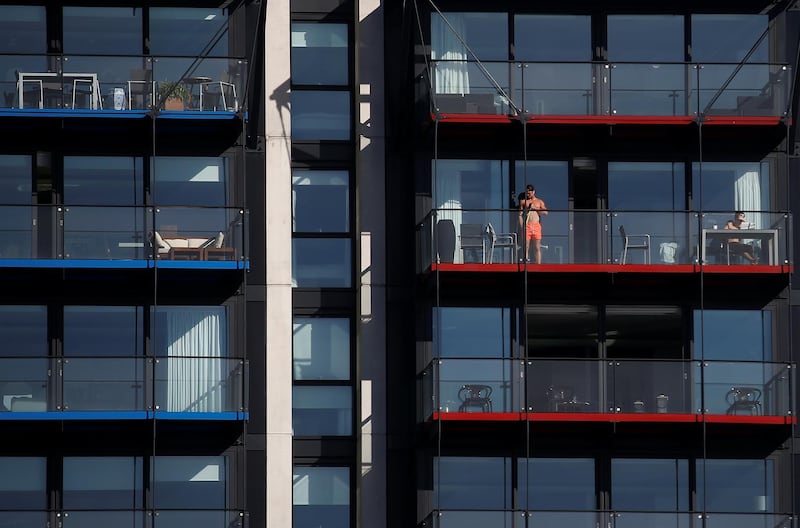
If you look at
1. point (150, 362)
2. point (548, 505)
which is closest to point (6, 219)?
point (150, 362)


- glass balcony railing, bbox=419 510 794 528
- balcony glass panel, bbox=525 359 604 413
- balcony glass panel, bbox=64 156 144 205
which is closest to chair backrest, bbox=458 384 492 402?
balcony glass panel, bbox=525 359 604 413

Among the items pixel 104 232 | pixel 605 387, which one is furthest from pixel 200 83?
pixel 605 387

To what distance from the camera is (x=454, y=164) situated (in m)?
40.5

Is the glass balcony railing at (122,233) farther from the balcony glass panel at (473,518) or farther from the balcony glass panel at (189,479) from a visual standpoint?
the balcony glass panel at (473,518)

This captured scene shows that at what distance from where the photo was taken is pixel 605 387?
128 ft

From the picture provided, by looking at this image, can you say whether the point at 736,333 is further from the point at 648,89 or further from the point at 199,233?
the point at 199,233

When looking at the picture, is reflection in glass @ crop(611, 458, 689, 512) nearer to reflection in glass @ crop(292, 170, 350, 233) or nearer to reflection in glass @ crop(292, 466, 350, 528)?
reflection in glass @ crop(292, 466, 350, 528)

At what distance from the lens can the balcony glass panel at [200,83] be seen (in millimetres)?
39688

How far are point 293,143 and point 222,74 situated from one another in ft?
5.45

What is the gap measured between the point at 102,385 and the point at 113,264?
195cm

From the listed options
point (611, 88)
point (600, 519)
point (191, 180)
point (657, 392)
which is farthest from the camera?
point (191, 180)

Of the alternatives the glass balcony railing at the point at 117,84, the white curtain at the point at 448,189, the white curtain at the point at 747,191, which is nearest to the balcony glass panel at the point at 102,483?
the glass balcony railing at the point at 117,84

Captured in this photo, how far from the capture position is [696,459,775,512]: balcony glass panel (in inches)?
1561

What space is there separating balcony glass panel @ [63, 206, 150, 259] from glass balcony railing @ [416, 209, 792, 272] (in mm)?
4669
